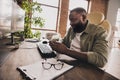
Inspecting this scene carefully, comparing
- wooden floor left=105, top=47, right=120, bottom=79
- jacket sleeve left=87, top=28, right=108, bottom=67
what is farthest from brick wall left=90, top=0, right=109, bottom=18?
jacket sleeve left=87, top=28, right=108, bottom=67

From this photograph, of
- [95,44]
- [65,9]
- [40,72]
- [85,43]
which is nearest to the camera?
[40,72]

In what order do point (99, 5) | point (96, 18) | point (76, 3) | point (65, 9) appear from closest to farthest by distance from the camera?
point (96, 18) < point (65, 9) < point (76, 3) < point (99, 5)

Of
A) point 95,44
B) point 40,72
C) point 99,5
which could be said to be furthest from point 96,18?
point 99,5

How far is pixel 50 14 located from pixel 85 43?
13.4 feet

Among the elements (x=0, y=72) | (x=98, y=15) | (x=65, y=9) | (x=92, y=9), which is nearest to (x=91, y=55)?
(x=0, y=72)

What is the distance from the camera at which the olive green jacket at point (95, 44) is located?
1.13 m

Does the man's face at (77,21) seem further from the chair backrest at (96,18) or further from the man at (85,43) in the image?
the chair backrest at (96,18)

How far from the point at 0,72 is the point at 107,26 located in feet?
5.37

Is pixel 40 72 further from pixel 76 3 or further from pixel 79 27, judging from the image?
pixel 76 3

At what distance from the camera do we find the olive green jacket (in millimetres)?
1126

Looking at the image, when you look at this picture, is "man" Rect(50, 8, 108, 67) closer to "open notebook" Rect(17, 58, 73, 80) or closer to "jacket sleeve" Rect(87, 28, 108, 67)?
"jacket sleeve" Rect(87, 28, 108, 67)

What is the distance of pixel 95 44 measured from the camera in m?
1.27

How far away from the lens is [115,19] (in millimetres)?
6297

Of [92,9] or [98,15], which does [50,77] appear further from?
[92,9]
